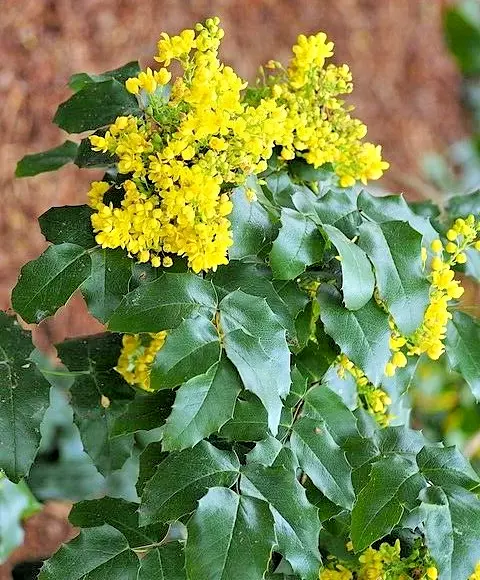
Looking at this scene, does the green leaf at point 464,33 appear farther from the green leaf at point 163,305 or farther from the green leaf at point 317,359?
the green leaf at point 163,305

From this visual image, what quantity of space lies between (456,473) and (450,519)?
0.05 meters

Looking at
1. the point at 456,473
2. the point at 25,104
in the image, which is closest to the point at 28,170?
the point at 456,473

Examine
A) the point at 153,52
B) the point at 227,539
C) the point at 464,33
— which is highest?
the point at 227,539

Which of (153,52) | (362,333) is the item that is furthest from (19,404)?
(153,52)

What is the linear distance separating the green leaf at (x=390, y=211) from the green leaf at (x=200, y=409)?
0.84 ft

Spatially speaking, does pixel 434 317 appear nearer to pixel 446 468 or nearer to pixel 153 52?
pixel 446 468

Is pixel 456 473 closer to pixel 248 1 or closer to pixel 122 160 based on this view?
pixel 122 160

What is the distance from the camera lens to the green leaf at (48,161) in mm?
1038

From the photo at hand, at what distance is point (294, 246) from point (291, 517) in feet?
0.80

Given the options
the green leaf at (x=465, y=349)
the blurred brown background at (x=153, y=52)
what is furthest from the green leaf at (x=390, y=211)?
the blurred brown background at (x=153, y=52)

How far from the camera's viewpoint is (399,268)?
796 mm

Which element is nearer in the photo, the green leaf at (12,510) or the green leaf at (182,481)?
the green leaf at (182,481)

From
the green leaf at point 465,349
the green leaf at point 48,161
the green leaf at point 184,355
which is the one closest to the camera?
the green leaf at point 184,355

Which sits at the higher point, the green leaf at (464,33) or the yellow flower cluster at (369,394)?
the yellow flower cluster at (369,394)
